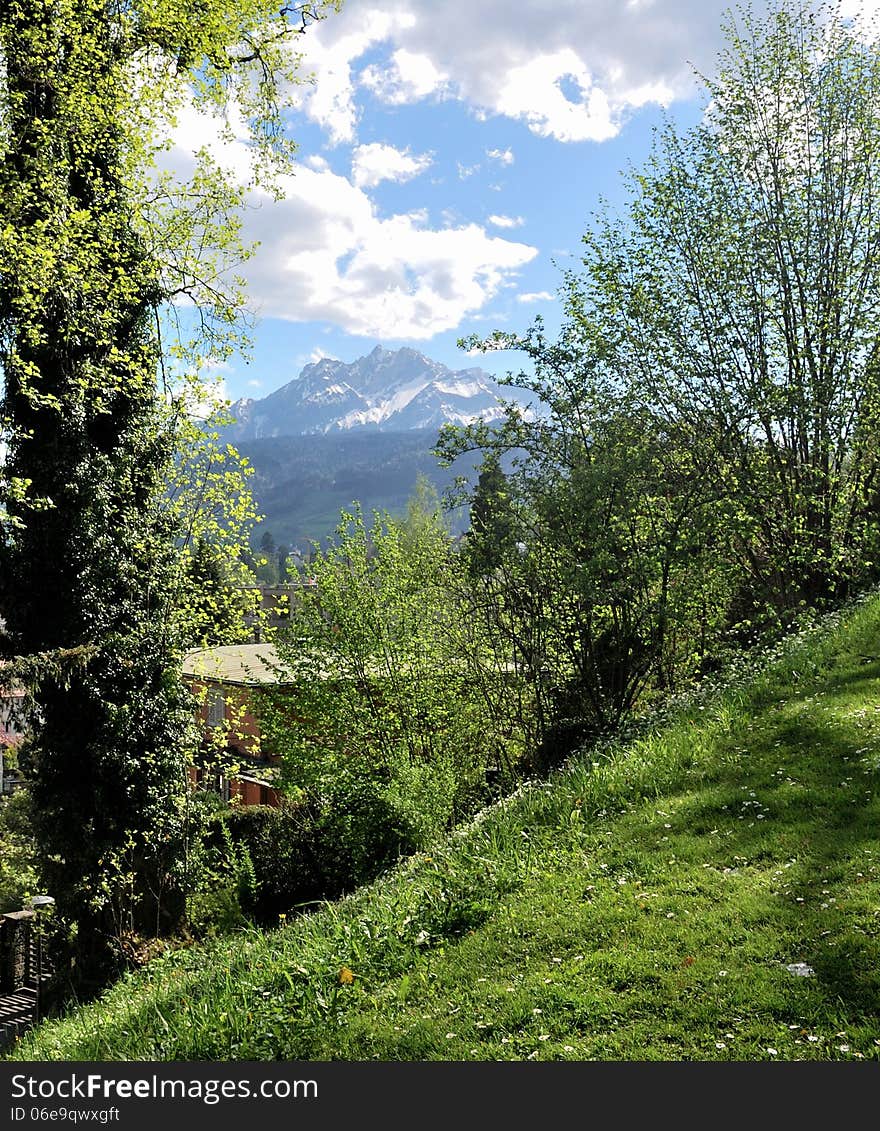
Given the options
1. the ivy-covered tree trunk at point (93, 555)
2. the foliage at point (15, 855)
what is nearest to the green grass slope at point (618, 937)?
the ivy-covered tree trunk at point (93, 555)

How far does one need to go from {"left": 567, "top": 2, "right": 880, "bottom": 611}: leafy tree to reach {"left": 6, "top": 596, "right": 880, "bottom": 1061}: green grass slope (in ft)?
16.0

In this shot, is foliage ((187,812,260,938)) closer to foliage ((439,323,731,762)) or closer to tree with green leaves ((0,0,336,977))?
tree with green leaves ((0,0,336,977))

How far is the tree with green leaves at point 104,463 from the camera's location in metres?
12.0

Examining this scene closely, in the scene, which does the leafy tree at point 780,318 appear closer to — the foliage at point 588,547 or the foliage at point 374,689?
the foliage at point 588,547

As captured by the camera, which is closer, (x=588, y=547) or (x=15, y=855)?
(x=588, y=547)

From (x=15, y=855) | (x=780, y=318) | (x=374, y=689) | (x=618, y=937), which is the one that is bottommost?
(x=15, y=855)

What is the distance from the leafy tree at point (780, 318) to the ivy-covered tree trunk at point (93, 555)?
7.48 m

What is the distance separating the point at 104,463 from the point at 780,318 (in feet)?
35.7

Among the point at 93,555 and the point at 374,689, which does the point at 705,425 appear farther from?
the point at 93,555

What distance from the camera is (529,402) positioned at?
1227 centimetres

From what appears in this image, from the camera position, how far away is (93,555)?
1307 cm

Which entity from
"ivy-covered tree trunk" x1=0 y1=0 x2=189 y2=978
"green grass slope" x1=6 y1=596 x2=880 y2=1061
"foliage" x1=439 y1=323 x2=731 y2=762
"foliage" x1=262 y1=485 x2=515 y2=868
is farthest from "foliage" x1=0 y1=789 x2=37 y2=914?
"green grass slope" x1=6 y1=596 x2=880 y2=1061

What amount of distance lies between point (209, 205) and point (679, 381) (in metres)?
8.65

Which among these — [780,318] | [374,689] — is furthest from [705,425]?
[374,689]
